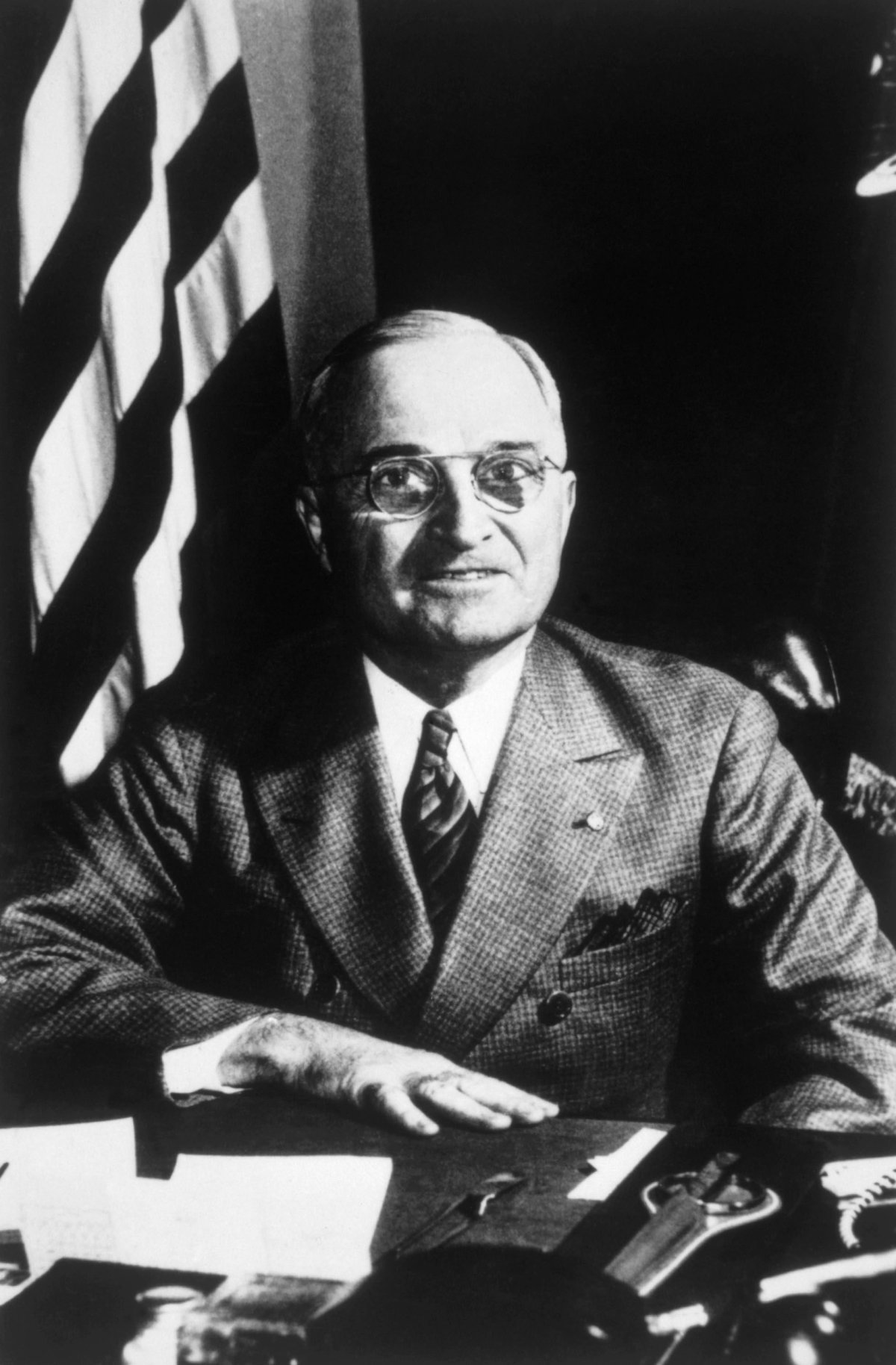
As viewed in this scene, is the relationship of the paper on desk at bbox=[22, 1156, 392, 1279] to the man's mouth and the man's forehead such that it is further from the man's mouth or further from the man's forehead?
the man's forehead

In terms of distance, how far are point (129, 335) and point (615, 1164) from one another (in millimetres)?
1342

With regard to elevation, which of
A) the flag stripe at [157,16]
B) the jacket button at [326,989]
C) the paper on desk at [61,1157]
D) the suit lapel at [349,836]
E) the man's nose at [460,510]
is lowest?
the paper on desk at [61,1157]

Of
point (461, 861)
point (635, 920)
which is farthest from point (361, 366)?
point (635, 920)

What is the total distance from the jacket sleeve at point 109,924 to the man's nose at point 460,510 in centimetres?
48

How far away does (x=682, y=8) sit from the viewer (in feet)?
4.59

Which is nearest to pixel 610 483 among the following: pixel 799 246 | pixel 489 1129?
pixel 799 246

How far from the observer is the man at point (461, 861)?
132 centimetres

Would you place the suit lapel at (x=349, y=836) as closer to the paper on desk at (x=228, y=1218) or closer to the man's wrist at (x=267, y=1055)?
the man's wrist at (x=267, y=1055)

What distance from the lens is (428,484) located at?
4.38 feet

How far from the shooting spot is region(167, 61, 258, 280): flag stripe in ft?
5.51

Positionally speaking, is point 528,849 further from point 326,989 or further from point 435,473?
point 435,473

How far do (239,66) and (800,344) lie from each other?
3.19 ft

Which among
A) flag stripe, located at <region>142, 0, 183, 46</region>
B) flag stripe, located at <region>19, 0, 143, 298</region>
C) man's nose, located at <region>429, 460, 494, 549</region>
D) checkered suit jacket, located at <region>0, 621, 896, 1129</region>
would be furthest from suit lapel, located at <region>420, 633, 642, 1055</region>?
flag stripe, located at <region>142, 0, 183, 46</region>

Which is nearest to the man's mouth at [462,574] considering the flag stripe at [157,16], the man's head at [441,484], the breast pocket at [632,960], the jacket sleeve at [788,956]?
the man's head at [441,484]
